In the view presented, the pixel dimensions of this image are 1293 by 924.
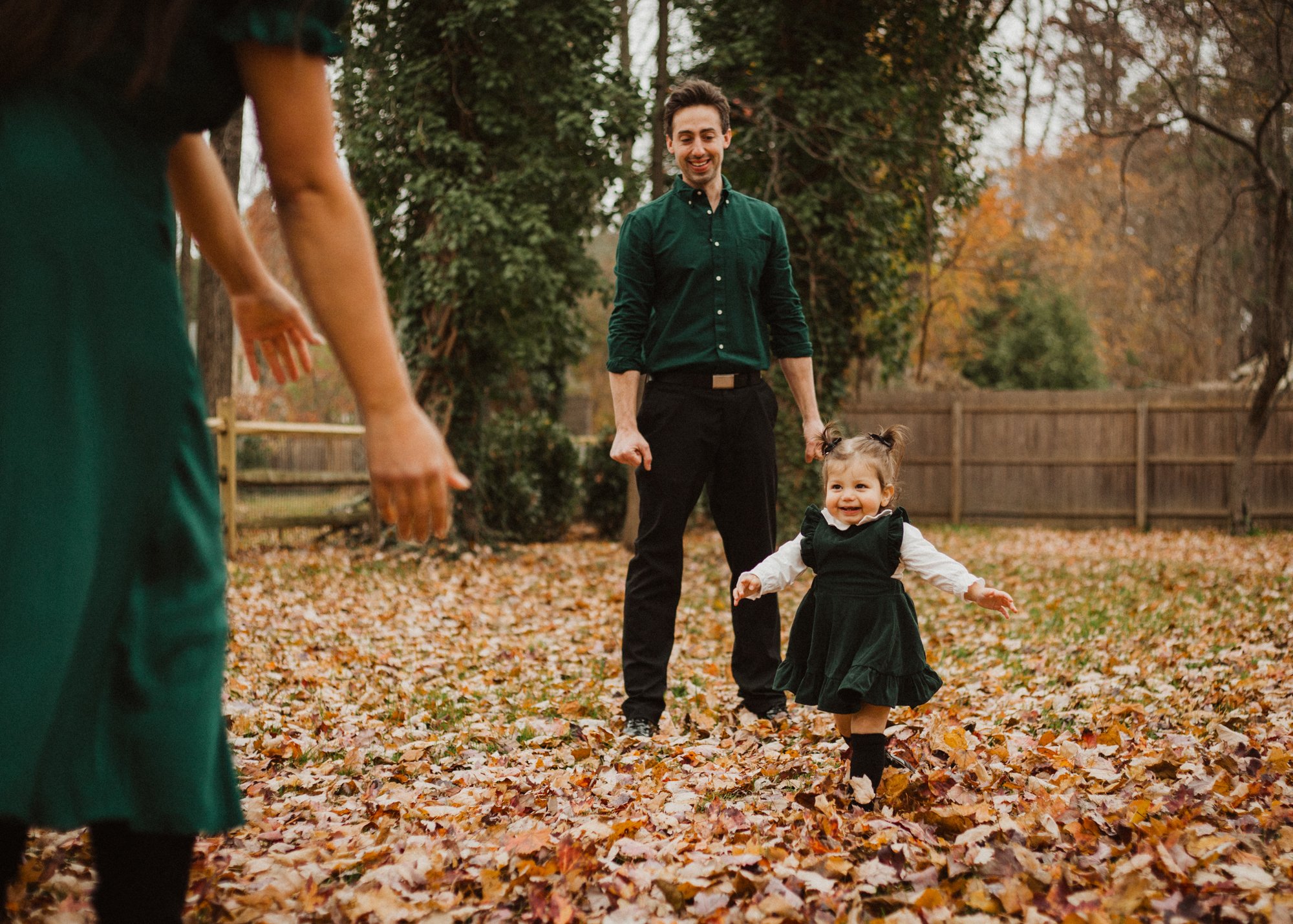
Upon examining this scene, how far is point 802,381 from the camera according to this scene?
4.23 meters

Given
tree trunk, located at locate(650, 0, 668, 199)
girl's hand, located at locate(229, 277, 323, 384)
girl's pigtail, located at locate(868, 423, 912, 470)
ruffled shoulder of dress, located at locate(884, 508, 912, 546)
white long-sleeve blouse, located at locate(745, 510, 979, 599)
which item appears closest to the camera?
girl's hand, located at locate(229, 277, 323, 384)

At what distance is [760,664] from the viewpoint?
14.1 ft

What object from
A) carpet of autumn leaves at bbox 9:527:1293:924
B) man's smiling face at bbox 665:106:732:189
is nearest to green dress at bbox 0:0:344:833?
carpet of autumn leaves at bbox 9:527:1293:924

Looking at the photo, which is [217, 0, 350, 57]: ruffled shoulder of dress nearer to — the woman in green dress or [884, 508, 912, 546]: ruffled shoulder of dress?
Result: the woman in green dress

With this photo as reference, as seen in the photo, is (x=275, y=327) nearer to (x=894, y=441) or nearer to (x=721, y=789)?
(x=894, y=441)

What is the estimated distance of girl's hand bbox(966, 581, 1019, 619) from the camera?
9.48 feet

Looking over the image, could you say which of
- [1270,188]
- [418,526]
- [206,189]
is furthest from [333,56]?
[1270,188]

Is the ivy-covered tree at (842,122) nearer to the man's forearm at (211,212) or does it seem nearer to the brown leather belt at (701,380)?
the brown leather belt at (701,380)

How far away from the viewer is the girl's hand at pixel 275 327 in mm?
1867

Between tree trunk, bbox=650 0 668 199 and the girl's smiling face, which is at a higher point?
tree trunk, bbox=650 0 668 199

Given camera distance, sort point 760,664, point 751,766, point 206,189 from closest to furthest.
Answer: point 206,189 → point 751,766 → point 760,664

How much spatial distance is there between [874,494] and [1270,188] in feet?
39.2

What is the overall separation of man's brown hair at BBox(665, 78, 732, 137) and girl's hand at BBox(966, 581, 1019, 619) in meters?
2.06

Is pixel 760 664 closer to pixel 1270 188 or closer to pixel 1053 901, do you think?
pixel 1053 901
